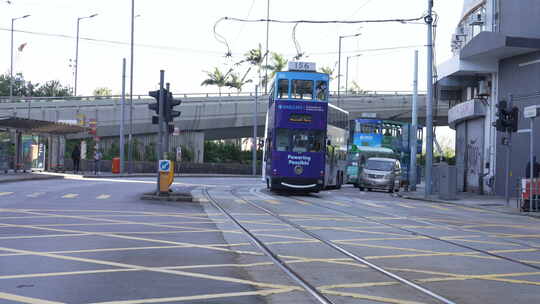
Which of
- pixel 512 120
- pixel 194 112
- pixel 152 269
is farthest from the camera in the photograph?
pixel 194 112

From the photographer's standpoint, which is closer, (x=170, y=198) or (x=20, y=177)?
(x=170, y=198)

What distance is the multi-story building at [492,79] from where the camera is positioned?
3312cm

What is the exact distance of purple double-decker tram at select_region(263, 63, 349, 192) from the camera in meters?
29.2

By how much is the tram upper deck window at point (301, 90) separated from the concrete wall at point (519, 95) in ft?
34.3

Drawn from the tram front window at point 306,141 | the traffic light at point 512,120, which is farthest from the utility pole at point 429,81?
the traffic light at point 512,120

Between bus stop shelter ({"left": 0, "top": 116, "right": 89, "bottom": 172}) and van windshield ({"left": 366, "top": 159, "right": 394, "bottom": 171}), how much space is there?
15.9 m

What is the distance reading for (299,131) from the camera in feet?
97.1

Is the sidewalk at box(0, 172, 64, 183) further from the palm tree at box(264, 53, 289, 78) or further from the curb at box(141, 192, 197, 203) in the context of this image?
the palm tree at box(264, 53, 289, 78)

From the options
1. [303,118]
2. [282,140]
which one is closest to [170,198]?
[282,140]

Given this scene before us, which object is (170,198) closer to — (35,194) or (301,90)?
(35,194)

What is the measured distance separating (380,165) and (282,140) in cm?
1447

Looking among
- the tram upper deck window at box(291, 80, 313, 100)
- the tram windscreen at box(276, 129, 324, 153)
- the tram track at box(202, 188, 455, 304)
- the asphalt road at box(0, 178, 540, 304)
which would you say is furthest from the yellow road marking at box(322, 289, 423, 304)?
the tram windscreen at box(276, 129, 324, 153)

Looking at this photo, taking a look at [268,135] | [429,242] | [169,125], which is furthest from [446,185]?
[429,242]

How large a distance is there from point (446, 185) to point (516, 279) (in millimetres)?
23192
